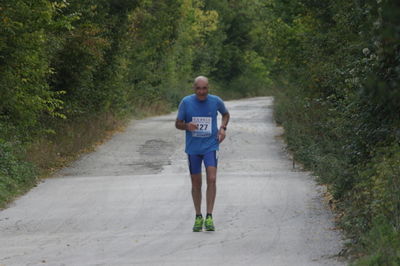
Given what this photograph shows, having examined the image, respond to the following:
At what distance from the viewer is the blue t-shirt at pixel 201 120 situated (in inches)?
417

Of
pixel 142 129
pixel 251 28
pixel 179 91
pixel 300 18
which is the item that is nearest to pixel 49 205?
pixel 300 18

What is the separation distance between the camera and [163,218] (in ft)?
39.3

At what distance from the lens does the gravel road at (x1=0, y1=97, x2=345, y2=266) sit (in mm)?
9008

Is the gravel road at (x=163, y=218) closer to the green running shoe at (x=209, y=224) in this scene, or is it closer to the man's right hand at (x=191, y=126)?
the green running shoe at (x=209, y=224)

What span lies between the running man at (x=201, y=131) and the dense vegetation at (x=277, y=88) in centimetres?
168

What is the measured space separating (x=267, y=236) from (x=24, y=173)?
787 cm

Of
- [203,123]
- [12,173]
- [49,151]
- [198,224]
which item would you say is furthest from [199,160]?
[49,151]

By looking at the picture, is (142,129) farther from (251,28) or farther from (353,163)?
(251,28)

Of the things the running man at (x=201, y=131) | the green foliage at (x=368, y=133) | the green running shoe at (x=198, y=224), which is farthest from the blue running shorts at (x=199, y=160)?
the green foliage at (x=368, y=133)

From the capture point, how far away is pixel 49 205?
13.8 m

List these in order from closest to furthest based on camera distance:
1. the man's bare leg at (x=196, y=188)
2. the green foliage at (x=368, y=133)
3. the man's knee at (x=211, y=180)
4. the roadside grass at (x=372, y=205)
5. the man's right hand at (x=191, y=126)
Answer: the green foliage at (x=368, y=133), the roadside grass at (x=372, y=205), the man's right hand at (x=191, y=126), the man's knee at (x=211, y=180), the man's bare leg at (x=196, y=188)

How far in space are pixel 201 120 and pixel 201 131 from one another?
142 millimetres

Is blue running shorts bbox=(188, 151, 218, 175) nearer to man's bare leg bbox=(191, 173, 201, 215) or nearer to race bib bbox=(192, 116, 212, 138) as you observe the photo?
man's bare leg bbox=(191, 173, 201, 215)

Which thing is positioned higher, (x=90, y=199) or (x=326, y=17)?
(x=326, y=17)
